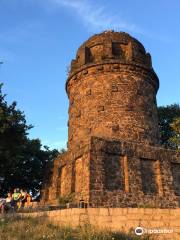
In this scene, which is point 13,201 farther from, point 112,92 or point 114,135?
point 112,92

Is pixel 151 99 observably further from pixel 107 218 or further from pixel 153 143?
pixel 107 218

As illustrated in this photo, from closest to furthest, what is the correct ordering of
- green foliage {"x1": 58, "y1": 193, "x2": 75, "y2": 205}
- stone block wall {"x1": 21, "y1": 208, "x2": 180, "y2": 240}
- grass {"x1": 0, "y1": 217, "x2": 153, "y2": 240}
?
grass {"x1": 0, "y1": 217, "x2": 153, "y2": 240}, stone block wall {"x1": 21, "y1": 208, "x2": 180, "y2": 240}, green foliage {"x1": 58, "y1": 193, "x2": 75, "y2": 205}

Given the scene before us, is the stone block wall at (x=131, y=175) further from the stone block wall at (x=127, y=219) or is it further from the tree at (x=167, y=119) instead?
the tree at (x=167, y=119)

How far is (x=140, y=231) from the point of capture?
11.5 m

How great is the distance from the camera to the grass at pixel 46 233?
9.09m

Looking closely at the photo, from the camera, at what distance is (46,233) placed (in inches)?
370

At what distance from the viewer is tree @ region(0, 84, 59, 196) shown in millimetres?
19266

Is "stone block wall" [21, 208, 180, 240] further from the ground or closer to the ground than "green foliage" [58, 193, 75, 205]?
closer to the ground

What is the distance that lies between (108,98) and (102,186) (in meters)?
7.00

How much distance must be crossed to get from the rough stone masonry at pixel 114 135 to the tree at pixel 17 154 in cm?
294

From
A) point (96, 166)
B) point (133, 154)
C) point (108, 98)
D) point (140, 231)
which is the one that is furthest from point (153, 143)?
point (140, 231)

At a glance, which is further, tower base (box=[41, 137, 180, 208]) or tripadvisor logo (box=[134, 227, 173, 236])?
tower base (box=[41, 137, 180, 208])

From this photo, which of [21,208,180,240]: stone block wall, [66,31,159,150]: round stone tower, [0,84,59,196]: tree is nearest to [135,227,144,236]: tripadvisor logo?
[21,208,180,240]: stone block wall

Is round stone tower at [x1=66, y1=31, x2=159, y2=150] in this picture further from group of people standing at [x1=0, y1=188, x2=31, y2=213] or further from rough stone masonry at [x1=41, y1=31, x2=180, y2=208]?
group of people standing at [x1=0, y1=188, x2=31, y2=213]
